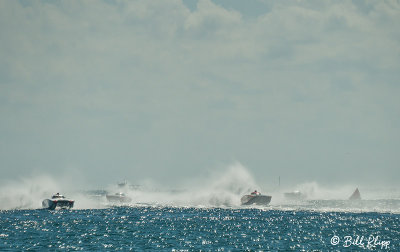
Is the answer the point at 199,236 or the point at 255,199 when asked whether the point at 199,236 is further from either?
the point at 255,199

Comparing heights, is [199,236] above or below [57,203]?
below

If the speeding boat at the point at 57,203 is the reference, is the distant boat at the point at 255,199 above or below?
above

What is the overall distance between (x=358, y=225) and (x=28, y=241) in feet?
175

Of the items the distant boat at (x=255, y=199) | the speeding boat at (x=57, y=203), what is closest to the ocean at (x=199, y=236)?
the speeding boat at (x=57, y=203)

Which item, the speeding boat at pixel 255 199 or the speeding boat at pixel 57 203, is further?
the speeding boat at pixel 255 199

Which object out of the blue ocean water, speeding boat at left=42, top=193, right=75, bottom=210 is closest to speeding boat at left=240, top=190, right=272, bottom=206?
the blue ocean water

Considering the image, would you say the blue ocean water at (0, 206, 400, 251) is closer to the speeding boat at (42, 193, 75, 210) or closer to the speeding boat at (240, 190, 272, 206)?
the speeding boat at (42, 193, 75, 210)
